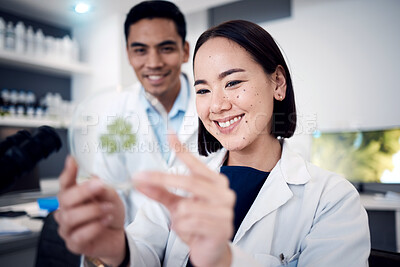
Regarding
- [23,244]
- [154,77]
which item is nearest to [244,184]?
[154,77]

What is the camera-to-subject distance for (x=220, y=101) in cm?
76

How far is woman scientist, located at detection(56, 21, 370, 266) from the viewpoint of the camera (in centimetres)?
68

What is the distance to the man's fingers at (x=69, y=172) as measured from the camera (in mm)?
444

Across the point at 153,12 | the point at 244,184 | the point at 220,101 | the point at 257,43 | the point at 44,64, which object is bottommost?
the point at 244,184

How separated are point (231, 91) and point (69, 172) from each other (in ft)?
1.46

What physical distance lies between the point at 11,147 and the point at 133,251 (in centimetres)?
32

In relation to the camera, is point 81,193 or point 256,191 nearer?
point 81,193

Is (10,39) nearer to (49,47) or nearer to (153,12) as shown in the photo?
(49,47)

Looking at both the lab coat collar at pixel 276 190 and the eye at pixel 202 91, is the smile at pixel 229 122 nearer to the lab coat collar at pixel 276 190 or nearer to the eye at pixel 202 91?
the eye at pixel 202 91

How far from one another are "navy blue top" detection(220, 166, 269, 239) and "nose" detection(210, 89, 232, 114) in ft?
0.74

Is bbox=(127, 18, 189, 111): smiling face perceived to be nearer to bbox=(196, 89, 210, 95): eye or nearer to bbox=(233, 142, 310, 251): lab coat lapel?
bbox=(196, 89, 210, 95): eye

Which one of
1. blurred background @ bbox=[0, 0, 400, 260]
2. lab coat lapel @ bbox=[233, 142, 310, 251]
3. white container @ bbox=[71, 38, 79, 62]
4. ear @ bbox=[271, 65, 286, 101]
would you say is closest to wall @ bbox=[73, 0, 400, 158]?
blurred background @ bbox=[0, 0, 400, 260]

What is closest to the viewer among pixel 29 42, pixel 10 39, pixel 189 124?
pixel 189 124

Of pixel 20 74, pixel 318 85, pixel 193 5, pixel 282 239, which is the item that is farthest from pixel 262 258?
pixel 20 74
